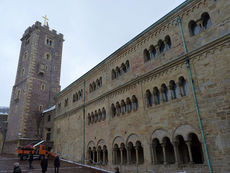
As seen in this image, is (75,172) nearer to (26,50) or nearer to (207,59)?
(207,59)

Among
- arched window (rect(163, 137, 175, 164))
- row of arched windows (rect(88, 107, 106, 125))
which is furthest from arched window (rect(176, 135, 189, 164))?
row of arched windows (rect(88, 107, 106, 125))

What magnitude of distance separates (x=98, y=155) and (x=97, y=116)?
4.42m

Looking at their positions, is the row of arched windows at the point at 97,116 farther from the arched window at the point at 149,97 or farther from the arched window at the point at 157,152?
the arched window at the point at 157,152

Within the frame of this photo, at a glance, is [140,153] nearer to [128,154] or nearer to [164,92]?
[128,154]

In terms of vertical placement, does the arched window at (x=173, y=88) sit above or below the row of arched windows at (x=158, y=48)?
below

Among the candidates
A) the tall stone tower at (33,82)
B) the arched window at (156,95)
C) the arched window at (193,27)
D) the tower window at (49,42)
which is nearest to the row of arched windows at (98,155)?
the arched window at (156,95)

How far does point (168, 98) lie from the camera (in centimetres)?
1500

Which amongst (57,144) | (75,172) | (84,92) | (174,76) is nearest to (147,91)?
(174,76)

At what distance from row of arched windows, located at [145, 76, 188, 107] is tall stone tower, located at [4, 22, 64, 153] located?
2715 cm

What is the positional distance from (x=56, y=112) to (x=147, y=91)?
70.5 feet

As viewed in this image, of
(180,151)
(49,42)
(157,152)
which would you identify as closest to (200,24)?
(180,151)

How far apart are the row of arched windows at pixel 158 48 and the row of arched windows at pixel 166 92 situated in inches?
120

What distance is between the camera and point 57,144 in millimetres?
30953

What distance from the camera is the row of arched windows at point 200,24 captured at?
13446 mm
